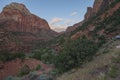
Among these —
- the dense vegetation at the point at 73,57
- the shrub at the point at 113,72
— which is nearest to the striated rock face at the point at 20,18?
the dense vegetation at the point at 73,57

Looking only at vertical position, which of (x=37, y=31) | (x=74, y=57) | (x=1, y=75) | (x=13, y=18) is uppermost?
(x=13, y=18)

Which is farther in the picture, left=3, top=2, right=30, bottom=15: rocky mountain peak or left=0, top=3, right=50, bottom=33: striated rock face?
left=3, top=2, right=30, bottom=15: rocky mountain peak

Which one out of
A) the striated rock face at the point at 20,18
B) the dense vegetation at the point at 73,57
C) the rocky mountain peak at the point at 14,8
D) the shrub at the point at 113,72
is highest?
the rocky mountain peak at the point at 14,8

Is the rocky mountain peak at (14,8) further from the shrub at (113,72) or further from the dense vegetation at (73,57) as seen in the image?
the shrub at (113,72)

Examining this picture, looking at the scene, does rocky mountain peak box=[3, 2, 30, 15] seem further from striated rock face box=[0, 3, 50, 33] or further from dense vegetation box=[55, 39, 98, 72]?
dense vegetation box=[55, 39, 98, 72]

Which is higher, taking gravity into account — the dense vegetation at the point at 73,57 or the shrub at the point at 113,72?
the dense vegetation at the point at 73,57

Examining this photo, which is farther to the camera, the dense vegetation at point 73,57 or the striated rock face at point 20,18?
the striated rock face at point 20,18

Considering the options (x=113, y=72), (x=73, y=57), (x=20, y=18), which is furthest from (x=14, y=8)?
(x=113, y=72)

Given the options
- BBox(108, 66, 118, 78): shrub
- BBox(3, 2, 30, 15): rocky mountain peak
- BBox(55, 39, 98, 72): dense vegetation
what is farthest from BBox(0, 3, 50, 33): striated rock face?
BBox(108, 66, 118, 78): shrub

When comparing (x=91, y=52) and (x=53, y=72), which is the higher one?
(x=91, y=52)

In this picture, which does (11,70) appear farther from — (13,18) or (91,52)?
(13,18)

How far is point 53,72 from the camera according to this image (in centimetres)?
1237

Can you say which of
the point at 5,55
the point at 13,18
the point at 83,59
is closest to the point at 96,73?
the point at 83,59

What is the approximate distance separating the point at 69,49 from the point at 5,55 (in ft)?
74.5
